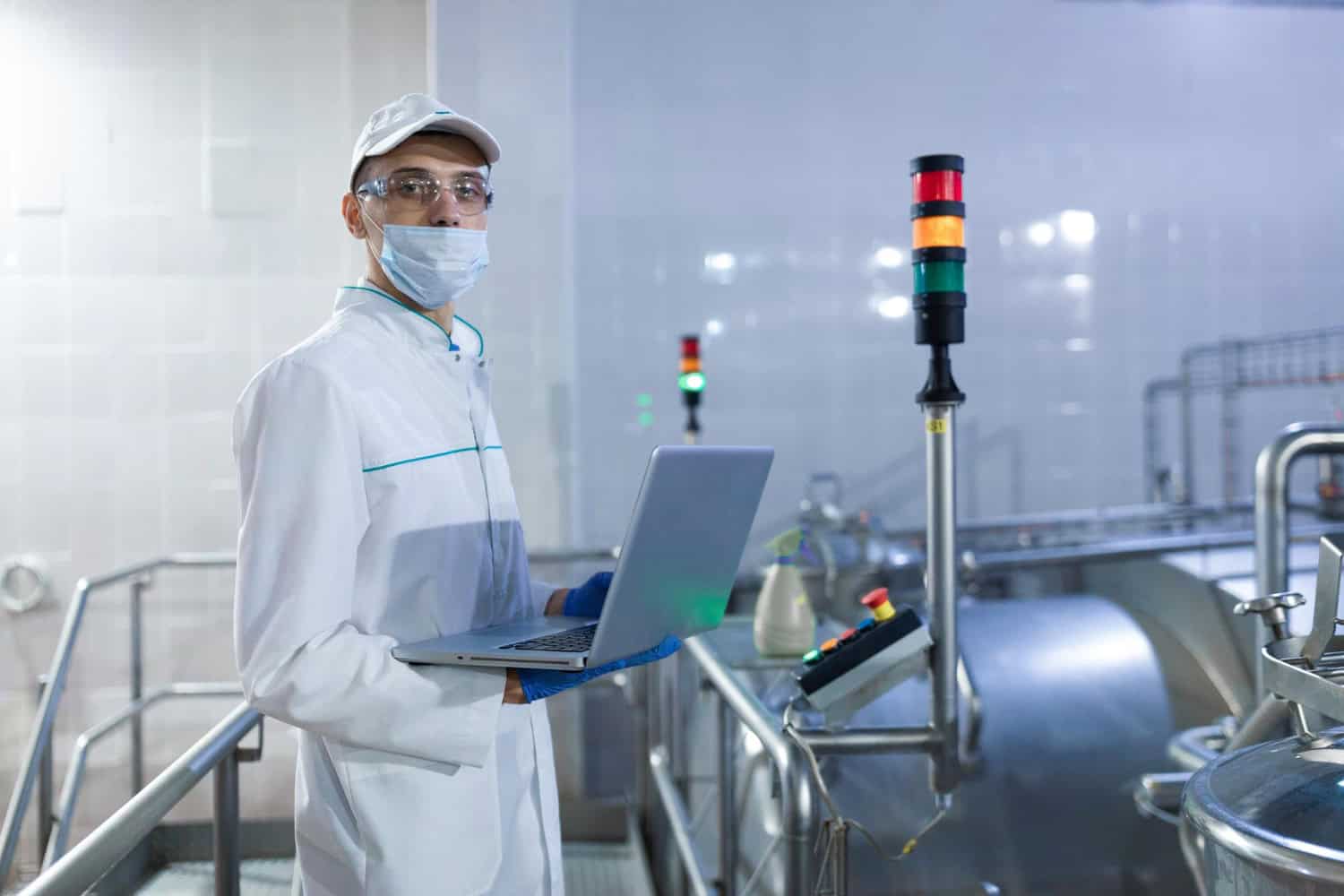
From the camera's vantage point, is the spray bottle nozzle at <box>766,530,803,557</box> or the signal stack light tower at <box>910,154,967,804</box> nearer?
the signal stack light tower at <box>910,154,967,804</box>

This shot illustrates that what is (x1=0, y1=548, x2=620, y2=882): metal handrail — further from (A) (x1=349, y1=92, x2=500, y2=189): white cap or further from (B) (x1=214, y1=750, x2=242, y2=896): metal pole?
(A) (x1=349, y1=92, x2=500, y2=189): white cap

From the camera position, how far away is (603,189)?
9.58 ft

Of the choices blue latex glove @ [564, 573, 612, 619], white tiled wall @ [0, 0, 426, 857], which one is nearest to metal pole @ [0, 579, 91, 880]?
white tiled wall @ [0, 0, 426, 857]

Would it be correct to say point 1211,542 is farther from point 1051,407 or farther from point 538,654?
point 538,654

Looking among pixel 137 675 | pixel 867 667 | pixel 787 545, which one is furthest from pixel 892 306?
pixel 137 675

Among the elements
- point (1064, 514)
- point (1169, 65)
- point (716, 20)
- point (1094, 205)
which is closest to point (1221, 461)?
point (1064, 514)

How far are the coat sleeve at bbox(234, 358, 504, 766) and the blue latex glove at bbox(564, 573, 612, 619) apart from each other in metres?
0.23

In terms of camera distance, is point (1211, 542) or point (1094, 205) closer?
point (1211, 542)

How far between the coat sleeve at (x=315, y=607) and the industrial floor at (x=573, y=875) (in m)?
0.57

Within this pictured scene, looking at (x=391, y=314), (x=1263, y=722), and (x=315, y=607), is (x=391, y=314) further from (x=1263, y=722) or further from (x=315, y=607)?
(x=1263, y=722)

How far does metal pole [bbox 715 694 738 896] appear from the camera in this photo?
160 centimetres

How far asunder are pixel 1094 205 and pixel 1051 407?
2.03 ft

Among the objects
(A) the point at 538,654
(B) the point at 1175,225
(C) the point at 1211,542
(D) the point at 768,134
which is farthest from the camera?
(B) the point at 1175,225

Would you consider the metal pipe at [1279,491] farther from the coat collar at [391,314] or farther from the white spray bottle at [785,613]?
the coat collar at [391,314]
